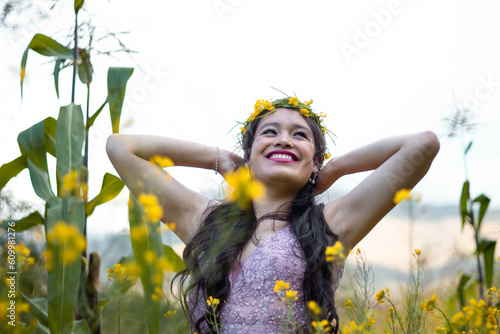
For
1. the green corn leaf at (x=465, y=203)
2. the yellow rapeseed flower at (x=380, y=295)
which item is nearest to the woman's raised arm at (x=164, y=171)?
the yellow rapeseed flower at (x=380, y=295)

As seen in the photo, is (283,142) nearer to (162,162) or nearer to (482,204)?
(162,162)

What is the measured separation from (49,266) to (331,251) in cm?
62

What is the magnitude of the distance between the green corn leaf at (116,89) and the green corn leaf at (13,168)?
0.29 m

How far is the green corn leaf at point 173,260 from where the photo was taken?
150 cm

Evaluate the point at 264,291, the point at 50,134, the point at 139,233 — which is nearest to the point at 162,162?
the point at 139,233

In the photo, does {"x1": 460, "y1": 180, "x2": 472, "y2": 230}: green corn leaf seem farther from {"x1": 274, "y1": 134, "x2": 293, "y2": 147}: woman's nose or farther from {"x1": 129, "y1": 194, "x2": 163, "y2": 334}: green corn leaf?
{"x1": 129, "y1": 194, "x2": 163, "y2": 334}: green corn leaf

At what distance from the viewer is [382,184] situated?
4.07 ft

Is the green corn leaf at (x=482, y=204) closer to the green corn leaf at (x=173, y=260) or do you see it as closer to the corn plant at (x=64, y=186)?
the green corn leaf at (x=173, y=260)

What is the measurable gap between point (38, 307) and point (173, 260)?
16.2 inches

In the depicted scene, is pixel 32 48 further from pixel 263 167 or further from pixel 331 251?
pixel 331 251

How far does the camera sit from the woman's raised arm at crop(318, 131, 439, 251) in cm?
124

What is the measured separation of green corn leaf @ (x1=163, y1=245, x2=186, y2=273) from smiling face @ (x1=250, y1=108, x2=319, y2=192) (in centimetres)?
37

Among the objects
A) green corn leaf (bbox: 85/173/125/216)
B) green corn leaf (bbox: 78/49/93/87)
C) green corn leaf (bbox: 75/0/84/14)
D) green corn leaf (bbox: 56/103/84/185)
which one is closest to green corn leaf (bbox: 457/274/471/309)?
green corn leaf (bbox: 85/173/125/216)

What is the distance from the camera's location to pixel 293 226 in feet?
4.46
